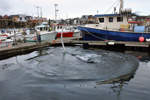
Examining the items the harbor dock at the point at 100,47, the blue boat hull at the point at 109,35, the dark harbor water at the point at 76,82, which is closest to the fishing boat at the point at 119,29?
the blue boat hull at the point at 109,35

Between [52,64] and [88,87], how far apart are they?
173 inches

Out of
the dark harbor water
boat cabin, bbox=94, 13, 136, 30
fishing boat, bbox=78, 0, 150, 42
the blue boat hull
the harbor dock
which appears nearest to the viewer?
the dark harbor water

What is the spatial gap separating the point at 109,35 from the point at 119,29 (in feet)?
5.59

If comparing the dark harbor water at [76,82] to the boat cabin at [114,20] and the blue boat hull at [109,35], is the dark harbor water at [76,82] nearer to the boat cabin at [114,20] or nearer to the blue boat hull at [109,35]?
the blue boat hull at [109,35]

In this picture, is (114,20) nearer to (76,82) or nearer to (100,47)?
(100,47)

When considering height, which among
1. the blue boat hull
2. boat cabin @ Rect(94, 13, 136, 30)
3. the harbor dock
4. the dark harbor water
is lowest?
the dark harbor water

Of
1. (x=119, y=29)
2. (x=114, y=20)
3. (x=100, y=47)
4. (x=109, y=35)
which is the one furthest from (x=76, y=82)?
(x=114, y=20)

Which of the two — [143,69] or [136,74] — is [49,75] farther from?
[143,69]

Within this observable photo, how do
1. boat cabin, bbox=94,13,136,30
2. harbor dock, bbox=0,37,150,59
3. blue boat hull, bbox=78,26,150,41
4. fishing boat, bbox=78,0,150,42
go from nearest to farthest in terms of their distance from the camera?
harbor dock, bbox=0,37,150,59, fishing boat, bbox=78,0,150,42, blue boat hull, bbox=78,26,150,41, boat cabin, bbox=94,13,136,30

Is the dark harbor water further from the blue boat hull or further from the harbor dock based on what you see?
the blue boat hull

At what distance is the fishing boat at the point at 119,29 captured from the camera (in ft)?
51.9

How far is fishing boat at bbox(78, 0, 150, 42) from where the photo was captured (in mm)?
15812

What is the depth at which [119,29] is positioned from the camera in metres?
17.7

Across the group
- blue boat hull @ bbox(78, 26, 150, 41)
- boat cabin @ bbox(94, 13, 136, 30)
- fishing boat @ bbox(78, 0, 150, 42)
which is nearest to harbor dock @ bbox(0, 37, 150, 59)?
fishing boat @ bbox(78, 0, 150, 42)
